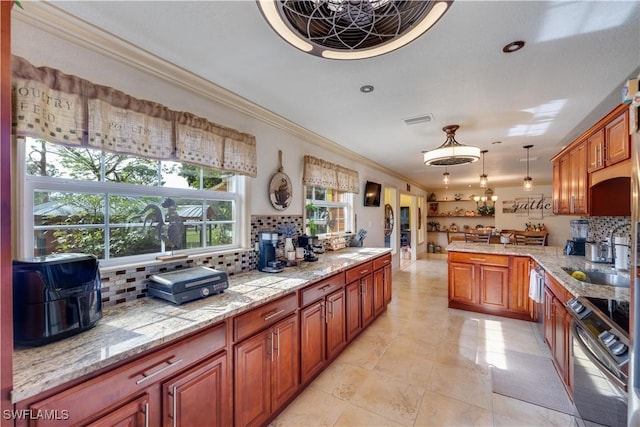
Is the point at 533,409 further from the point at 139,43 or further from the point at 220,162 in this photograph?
the point at 139,43

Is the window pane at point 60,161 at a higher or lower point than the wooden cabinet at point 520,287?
higher

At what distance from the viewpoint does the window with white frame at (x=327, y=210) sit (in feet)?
11.3

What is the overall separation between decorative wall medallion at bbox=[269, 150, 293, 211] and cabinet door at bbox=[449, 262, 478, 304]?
104 inches

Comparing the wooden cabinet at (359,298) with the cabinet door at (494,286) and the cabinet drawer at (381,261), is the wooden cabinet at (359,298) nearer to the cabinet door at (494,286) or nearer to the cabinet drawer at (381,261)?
the cabinet drawer at (381,261)

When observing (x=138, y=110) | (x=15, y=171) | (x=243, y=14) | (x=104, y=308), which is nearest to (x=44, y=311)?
(x=104, y=308)

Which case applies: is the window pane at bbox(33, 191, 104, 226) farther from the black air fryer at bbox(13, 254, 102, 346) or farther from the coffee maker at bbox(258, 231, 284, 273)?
the coffee maker at bbox(258, 231, 284, 273)

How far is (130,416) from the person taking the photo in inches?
39.8

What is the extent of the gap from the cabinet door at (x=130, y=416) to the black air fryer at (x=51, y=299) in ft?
1.24

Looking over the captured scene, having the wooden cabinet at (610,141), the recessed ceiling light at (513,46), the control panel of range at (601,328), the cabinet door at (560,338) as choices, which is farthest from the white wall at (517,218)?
the recessed ceiling light at (513,46)

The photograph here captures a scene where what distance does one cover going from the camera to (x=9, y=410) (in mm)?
749

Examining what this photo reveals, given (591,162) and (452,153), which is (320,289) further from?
(591,162)

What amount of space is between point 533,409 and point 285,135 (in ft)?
10.3

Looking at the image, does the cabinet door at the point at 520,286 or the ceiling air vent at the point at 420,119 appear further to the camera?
the cabinet door at the point at 520,286

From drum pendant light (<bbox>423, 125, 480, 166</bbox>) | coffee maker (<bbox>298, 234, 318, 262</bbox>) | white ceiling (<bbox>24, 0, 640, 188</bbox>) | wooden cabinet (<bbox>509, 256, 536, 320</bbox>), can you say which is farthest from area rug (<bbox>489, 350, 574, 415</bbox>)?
white ceiling (<bbox>24, 0, 640, 188</bbox>)
